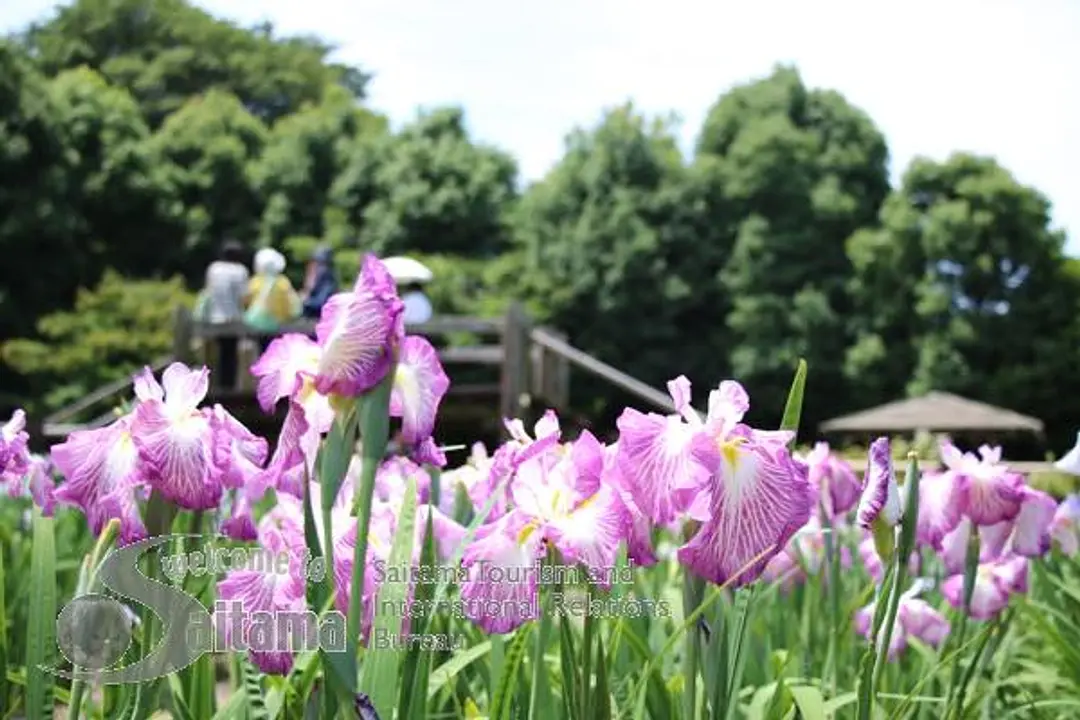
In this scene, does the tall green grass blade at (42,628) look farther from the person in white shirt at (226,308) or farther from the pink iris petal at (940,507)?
the person in white shirt at (226,308)

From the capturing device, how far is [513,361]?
9766mm

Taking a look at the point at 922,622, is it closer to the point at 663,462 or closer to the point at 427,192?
the point at 663,462

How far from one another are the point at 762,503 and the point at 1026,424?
15.8 metres

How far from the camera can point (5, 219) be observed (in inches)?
781

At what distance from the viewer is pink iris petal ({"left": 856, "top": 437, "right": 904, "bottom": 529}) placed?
49.6 inches

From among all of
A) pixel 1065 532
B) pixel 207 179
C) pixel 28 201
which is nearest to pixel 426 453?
pixel 1065 532

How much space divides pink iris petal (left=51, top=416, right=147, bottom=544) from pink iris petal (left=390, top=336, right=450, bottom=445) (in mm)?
317

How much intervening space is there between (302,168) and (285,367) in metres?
22.7

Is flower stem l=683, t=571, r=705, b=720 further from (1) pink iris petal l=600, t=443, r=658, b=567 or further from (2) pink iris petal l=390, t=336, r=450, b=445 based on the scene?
(2) pink iris petal l=390, t=336, r=450, b=445

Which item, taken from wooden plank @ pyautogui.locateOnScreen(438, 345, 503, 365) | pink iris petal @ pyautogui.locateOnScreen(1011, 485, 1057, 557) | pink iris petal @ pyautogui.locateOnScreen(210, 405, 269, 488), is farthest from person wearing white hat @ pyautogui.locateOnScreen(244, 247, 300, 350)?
pink iris petal @ pyautogui.locateOnScreen(210, 405, 269, 488)

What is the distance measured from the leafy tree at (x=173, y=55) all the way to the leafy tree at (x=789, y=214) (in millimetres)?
10738

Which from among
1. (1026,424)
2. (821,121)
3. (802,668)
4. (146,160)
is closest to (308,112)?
(146,160)

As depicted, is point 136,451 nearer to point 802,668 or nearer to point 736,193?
point 802,668

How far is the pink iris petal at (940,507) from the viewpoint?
78.0 inches
